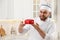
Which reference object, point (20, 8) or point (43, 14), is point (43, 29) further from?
point (20, 8)

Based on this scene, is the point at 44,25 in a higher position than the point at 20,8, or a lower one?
lower

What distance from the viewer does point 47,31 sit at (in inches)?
44.4

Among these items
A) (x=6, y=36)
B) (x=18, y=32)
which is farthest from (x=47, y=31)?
(x=6, y=36)

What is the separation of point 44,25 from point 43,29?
0.04m

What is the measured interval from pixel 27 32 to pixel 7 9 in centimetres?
27

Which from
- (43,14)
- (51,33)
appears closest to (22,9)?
(43,14)

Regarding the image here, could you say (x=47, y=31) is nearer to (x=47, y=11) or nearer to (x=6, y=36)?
(x=47, y=11)

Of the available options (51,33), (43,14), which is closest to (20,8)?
(43,14)

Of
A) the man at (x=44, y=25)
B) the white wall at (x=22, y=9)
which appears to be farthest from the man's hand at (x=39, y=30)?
the white wall at (x=22, y=9)

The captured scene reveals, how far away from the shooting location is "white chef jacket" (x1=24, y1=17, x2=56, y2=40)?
3.65ft

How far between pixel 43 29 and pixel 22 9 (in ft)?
0.84

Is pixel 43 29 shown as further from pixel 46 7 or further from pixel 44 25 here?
pixel 46 7

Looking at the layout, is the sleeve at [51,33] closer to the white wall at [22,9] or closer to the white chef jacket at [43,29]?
the white chef jacket at [43,29]

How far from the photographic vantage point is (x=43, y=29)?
1.14m
